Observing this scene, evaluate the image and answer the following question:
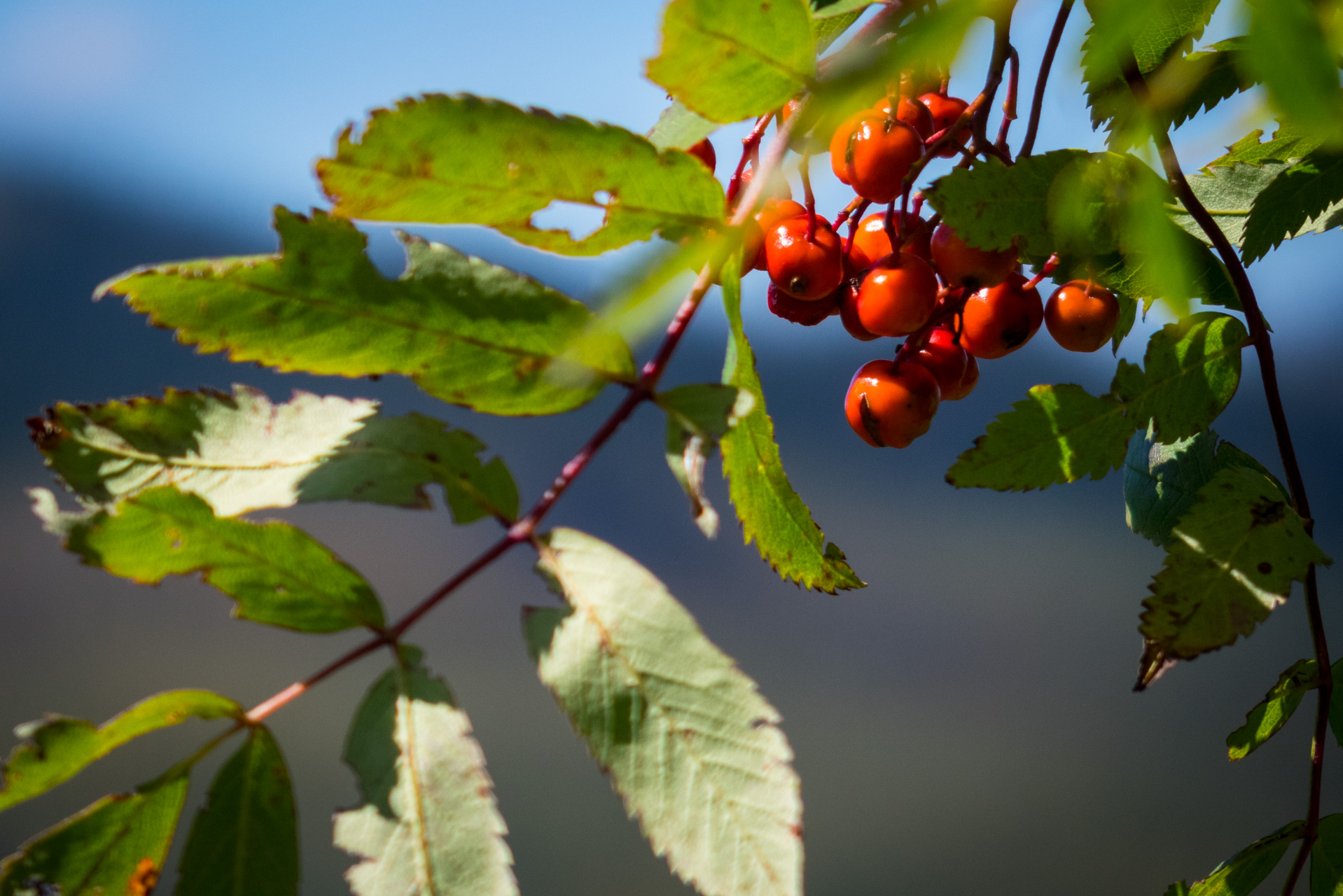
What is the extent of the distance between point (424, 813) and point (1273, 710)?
28cm

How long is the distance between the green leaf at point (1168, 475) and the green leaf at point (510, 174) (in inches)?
7.7

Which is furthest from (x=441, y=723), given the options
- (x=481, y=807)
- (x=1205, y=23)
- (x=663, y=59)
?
(x=1205, y=23)

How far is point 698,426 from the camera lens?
0.73 ft

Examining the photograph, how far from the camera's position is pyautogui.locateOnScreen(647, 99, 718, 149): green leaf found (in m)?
0.28

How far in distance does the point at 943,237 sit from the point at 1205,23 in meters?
0.10

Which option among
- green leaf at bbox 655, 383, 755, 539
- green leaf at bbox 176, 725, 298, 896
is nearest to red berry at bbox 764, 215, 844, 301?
green leaf at bbox 655, 383, 755, 539

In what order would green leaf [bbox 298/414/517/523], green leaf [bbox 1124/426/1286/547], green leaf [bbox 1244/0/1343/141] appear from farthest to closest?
green leaf [bbox 1124/426/1286/547] < green leaf [bbox 298/414/517/523] < green leaf [bbox 1244/0/1343/141]

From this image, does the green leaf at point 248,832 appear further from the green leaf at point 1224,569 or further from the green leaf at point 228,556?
the green leaf at point 1224,569

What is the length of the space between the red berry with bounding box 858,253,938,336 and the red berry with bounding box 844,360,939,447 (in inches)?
0.8

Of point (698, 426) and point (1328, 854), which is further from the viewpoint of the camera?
point (1328, 854)

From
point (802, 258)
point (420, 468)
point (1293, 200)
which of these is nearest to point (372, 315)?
point (420, 468)

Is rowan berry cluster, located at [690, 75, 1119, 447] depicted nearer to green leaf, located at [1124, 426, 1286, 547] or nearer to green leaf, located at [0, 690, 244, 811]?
green leaf, located at [1124, 426, 1286, 547]

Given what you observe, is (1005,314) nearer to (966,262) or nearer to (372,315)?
(966,262)

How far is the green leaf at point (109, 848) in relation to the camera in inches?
8.3
